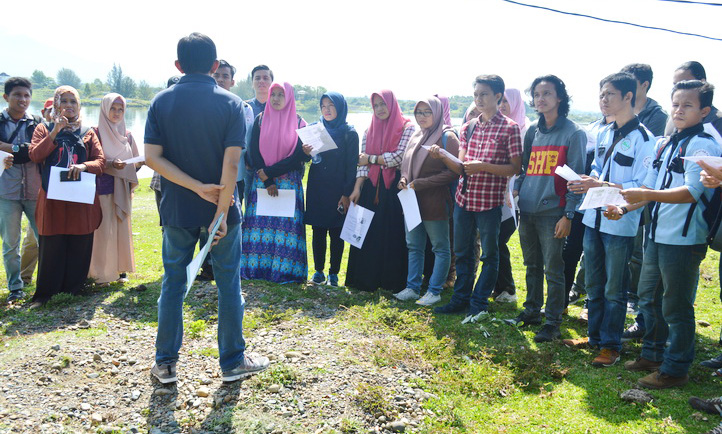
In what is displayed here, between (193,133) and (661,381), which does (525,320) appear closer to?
(661,381)

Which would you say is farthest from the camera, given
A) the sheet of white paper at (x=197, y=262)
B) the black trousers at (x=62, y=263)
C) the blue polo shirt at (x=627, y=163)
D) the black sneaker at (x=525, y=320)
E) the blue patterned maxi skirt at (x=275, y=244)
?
the blue patterned maxi skirt at (x=275, y=244)

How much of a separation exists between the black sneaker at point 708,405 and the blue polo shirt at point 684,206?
98 cm

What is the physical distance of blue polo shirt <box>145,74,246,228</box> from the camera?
120 inches

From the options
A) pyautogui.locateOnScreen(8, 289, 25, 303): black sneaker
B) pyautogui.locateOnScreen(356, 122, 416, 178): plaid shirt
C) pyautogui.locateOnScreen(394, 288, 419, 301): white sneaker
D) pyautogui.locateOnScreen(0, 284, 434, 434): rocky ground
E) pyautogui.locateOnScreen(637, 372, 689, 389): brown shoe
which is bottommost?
pyautogui.locateOnScreen(8, 289, 25, 303): black sneaker

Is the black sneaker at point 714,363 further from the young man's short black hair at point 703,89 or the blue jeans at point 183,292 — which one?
the blue jeans at point 183,292

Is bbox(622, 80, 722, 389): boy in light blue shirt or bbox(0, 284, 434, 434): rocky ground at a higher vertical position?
bbox(622, 80, 722, 389): boy in light blue shirt

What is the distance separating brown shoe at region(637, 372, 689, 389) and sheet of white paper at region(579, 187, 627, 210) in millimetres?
1209

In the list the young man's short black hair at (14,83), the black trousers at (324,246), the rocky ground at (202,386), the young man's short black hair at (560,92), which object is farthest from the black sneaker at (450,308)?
the young man's short black hair at (14,83)

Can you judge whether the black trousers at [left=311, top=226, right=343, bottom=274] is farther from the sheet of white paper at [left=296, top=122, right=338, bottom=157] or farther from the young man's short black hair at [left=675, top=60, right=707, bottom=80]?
the young man's short black hair at [left=675, top=60, right=707, bottom=80]

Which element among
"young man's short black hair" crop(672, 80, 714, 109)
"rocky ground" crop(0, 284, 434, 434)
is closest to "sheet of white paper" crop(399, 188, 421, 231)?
"rocky ground" crop(0, 284, 434, 434)

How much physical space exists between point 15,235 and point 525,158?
5.23 m

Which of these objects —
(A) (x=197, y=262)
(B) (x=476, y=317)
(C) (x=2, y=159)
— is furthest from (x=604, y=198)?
(C) (x=2, y=159)

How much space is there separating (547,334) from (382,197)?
88.3 inches

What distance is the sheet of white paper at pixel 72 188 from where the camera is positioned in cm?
483
